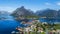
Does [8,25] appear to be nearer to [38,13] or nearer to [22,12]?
[22,12]

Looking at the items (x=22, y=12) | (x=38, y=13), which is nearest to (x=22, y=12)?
(x=22, y=12)

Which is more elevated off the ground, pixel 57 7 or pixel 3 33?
pixel 57 7

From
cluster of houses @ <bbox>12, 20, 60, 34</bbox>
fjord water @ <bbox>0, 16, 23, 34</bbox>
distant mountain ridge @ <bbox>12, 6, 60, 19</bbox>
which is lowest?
cluster of houses @ <bbox>12, 20, 60, 34</bbox>

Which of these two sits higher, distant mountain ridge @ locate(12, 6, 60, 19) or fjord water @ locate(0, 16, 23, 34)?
distant mountain ridge @ locate(12, 6, 60, 19)

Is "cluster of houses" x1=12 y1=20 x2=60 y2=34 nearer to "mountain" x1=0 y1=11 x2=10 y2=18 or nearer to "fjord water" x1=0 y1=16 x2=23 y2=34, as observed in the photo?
"fjord water" x1=0 y1=16 x2=23 y2=34

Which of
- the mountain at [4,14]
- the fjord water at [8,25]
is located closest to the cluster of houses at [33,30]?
the fjord water at [8,25]

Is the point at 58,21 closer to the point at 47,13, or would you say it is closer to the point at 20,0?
the point at 47,13

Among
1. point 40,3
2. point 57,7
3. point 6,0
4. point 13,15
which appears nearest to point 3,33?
point 13,15

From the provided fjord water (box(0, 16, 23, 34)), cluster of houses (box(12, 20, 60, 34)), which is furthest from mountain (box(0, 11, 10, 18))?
cluster of houses (box(12, 20, 60, 34))
